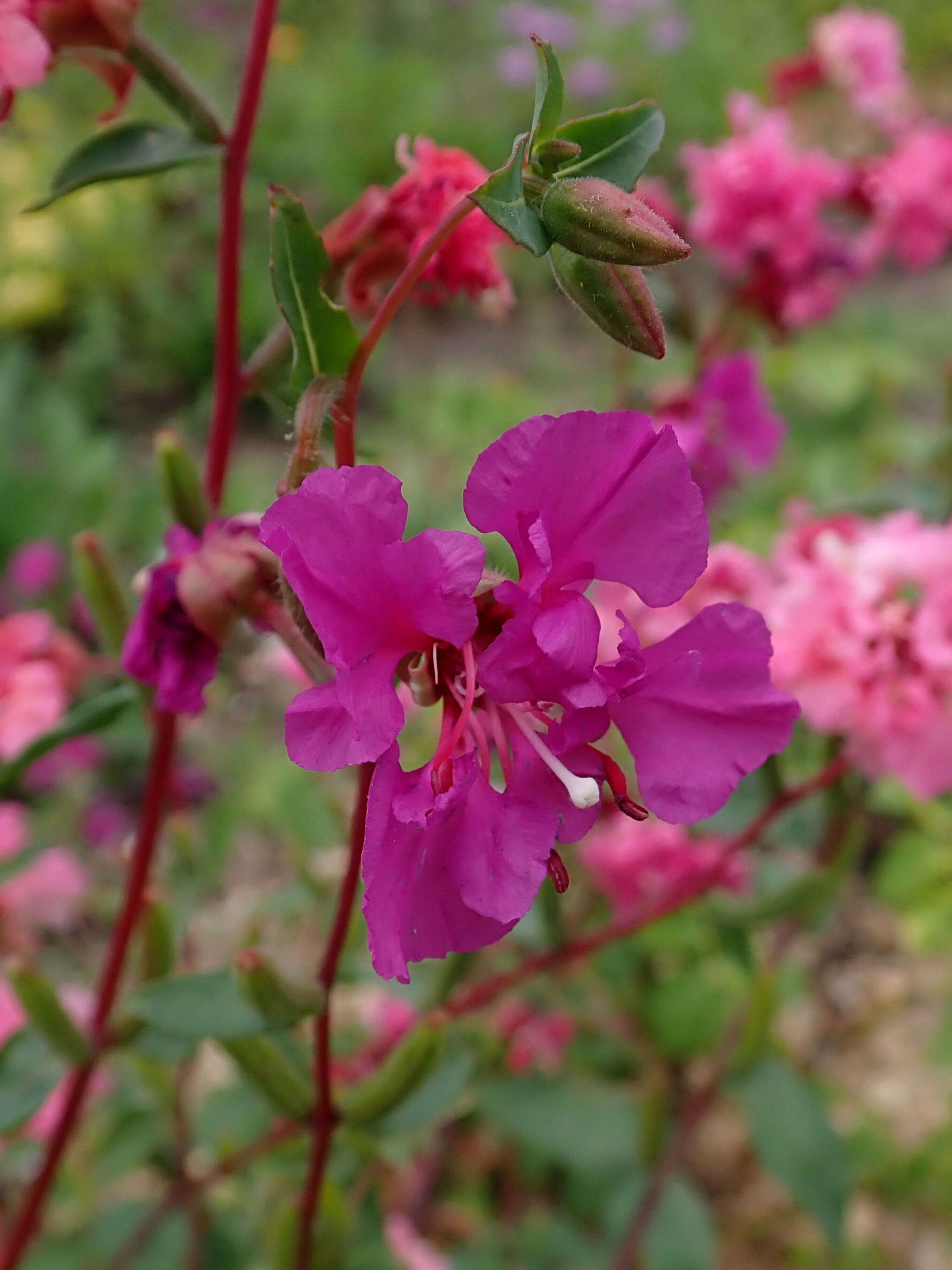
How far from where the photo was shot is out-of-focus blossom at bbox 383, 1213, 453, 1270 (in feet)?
3.13

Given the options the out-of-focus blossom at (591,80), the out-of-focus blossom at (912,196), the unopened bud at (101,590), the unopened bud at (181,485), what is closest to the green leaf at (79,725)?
the unopened bud at (101,590)

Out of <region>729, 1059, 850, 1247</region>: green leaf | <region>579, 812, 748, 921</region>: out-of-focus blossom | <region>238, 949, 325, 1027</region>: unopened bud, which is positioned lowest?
<region>729, 1059, 850, 1247</region>: green leaf

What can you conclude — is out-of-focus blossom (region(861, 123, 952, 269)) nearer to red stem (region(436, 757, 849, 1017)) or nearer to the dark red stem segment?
red stem (region(436, 757, 849, 1017))

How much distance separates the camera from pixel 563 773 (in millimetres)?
419

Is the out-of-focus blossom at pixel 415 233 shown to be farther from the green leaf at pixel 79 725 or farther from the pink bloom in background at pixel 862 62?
the pink bloom in background at pixel 862 62

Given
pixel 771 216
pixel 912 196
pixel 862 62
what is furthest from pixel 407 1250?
pixel 862 62

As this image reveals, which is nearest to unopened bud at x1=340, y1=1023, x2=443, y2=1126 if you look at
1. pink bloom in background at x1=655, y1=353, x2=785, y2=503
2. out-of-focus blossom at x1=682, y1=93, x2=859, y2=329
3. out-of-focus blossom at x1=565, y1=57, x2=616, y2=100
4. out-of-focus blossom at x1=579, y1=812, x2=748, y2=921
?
out-of-focus blossom at x1=579, y1=812, x2=748, y2=921

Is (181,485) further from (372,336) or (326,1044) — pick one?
(326,1044)

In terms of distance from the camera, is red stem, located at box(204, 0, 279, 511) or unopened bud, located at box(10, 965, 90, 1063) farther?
unopened bud, located at box(10, 965, 90, 1063)

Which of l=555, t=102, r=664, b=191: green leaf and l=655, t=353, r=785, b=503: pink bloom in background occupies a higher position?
l=555, t=102, r=664, b=191: green leaf

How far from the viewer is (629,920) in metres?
0.88

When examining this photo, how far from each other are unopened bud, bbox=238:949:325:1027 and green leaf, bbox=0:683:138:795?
8.7 inches

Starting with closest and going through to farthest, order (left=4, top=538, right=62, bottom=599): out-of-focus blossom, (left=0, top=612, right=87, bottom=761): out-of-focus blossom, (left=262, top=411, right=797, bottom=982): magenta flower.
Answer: (left=262, top=411, right=797, bottom=982): magenta flower, (left=0, top=612, right=87, bottom=761): out-of-focus blossom, (left=4, top=538, right=62, bottom=599): out-of-focus blossom

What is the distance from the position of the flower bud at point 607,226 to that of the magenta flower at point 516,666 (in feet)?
0.21
